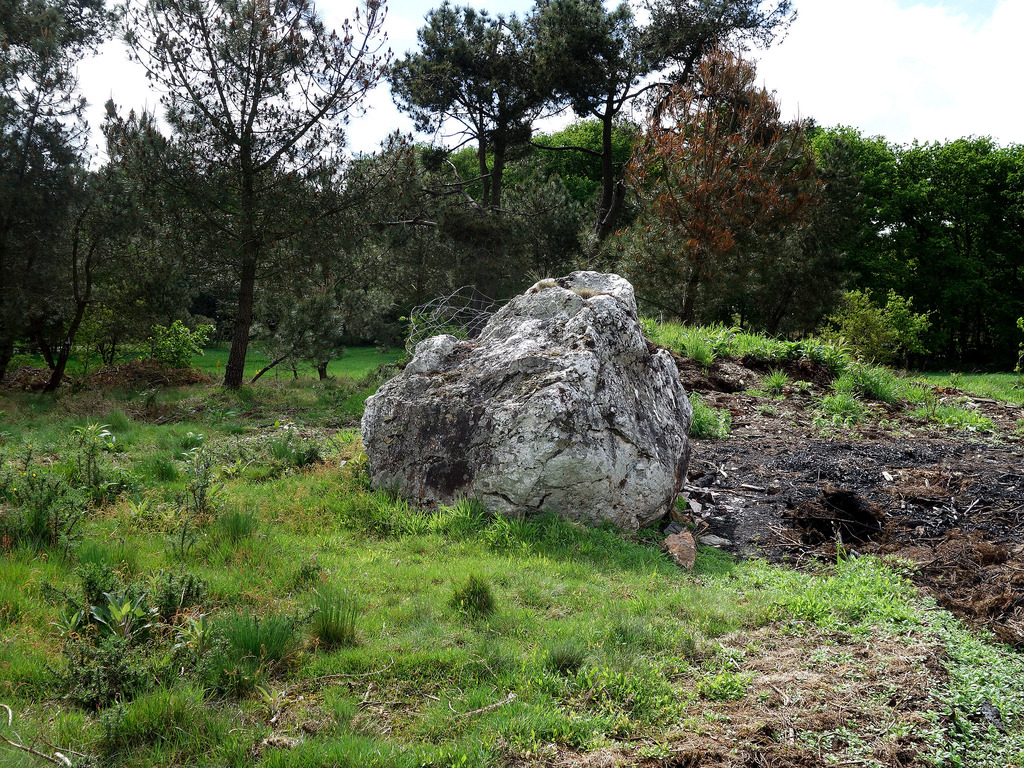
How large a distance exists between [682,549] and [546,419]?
1.59 m

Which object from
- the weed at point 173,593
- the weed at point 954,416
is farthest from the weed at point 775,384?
the weed at point 173,593

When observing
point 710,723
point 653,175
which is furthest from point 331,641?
point 653,175

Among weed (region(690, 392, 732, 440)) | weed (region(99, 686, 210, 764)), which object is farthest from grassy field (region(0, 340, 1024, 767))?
weed (region(690, 392, 732, 440))

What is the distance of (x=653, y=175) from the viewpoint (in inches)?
720

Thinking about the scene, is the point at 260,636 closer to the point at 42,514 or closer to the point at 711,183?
the point at 42,514

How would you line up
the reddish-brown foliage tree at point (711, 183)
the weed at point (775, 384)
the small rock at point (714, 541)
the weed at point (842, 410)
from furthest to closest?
the reddish-brown foliage tree at point (711, 183), the weed at point (775, 384), the weed at point (842, 410), the small rock at point (714, 541)

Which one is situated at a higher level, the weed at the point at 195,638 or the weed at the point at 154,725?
the weed at the point at 195,638

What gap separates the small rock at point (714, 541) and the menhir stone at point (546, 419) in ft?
1.44

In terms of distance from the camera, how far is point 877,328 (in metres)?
25.2

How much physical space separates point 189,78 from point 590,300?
12.0 metres

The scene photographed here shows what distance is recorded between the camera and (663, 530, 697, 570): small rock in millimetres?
5129

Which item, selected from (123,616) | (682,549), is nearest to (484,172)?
(682,549)

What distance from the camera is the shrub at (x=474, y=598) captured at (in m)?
3.95

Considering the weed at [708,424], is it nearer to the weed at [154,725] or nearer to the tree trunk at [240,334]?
the weed at [154,725]
